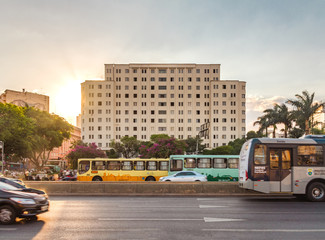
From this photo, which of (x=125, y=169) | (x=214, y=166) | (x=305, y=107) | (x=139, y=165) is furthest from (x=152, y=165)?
(x=305, y=107)

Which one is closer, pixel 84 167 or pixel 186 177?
pixel 186 177

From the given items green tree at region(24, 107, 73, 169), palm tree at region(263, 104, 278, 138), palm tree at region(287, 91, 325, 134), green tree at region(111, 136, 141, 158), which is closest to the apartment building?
green tree at region(111, 136, 141, 158)

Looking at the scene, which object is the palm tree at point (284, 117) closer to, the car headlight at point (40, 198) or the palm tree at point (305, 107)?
the palm tree at point (305, 107)

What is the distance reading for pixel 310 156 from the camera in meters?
18.9

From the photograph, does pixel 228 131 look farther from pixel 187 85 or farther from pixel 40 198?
pixel 40 198

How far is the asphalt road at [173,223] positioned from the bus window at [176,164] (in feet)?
59.8

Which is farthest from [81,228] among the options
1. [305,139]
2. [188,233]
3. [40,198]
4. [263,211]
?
[305,139]

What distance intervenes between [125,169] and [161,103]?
8899 cm

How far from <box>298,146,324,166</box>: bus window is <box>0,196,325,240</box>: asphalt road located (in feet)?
10.3

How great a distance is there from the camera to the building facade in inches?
5330

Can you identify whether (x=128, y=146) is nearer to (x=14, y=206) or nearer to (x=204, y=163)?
(x=204, y=163)

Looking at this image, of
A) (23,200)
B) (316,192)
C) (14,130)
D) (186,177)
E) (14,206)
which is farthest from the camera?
(14,130)

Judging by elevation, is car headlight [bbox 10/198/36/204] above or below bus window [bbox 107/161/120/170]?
above

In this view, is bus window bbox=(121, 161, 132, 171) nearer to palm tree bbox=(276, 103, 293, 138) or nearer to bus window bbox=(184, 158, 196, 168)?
bus window bbox=(184, 158, 196, 168)
